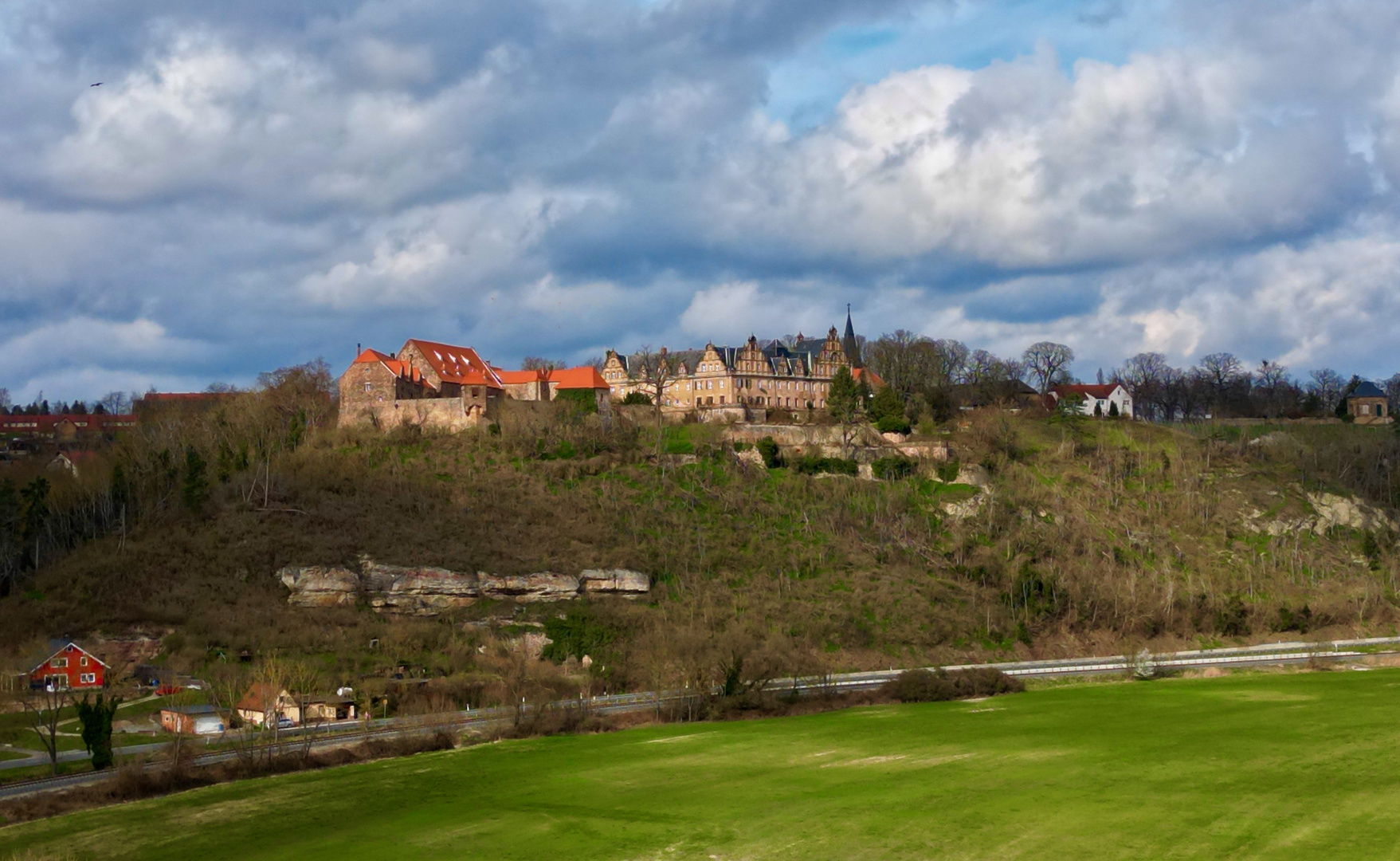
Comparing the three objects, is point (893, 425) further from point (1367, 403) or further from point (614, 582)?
point (1367, 403)

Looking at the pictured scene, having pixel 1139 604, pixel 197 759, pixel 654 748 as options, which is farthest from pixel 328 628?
pixel 1139 604

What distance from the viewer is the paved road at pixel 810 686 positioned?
45031 mm

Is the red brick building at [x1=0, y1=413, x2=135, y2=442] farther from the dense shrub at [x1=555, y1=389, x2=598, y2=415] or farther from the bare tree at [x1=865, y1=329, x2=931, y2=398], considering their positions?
the bare tree at [x1=865, y1=329, x2=931, y2=398]

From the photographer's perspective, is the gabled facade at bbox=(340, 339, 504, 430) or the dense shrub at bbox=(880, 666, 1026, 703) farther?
the gabled facade at bbox=(340, 339, 504, 430)

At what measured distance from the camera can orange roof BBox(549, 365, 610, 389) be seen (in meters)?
99.3

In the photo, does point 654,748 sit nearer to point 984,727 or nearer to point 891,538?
point 984,727

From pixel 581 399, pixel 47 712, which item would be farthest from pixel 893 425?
pixel 47 712

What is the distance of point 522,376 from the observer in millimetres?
100812

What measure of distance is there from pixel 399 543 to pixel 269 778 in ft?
97.2

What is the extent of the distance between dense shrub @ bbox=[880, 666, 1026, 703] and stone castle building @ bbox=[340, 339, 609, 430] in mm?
41682

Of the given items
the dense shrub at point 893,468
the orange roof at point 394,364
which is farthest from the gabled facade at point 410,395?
the dense shrub at point 893,468

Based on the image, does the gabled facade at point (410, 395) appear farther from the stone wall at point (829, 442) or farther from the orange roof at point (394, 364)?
the stone wall at point (829, 442)

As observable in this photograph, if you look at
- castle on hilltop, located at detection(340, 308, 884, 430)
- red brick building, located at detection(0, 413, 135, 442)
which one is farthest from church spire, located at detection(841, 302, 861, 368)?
red brick building, located at detection(0, 413, 135, 442)

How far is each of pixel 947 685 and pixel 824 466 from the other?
112 ft
